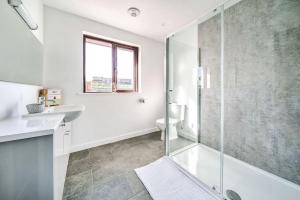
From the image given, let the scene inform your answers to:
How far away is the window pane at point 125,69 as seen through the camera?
265cm

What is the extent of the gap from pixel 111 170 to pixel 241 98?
6.62ft

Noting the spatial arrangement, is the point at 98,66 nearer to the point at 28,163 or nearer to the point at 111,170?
the point at 111,170

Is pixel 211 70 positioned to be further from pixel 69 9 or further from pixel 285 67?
pixel 69 9

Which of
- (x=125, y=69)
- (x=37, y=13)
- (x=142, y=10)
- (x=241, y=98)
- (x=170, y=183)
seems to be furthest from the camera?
(x=125, y=69)

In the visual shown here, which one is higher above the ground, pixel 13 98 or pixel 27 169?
pixel 13 98

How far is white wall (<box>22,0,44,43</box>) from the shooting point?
137cm

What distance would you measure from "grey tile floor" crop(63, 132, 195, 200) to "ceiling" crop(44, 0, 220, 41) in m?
2.19

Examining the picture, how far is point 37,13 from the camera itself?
5.25 feet

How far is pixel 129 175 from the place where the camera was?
1.53m

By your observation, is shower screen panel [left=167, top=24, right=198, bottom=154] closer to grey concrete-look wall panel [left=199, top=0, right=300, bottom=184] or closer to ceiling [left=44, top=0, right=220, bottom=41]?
ceiling [left=44, top=0, right=220, bottom=41]

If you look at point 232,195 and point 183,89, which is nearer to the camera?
point 232,195

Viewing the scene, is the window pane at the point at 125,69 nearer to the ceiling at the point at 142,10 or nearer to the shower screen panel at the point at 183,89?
the ceiling at the point at 142,10

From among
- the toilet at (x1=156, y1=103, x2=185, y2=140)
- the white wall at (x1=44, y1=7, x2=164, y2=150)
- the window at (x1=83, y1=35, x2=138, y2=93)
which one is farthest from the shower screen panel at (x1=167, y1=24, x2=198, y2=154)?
the window at (x1=83, y1=35, x2=138, y2=93)

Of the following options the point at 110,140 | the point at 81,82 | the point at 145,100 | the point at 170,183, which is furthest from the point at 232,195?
the point at 81,82
